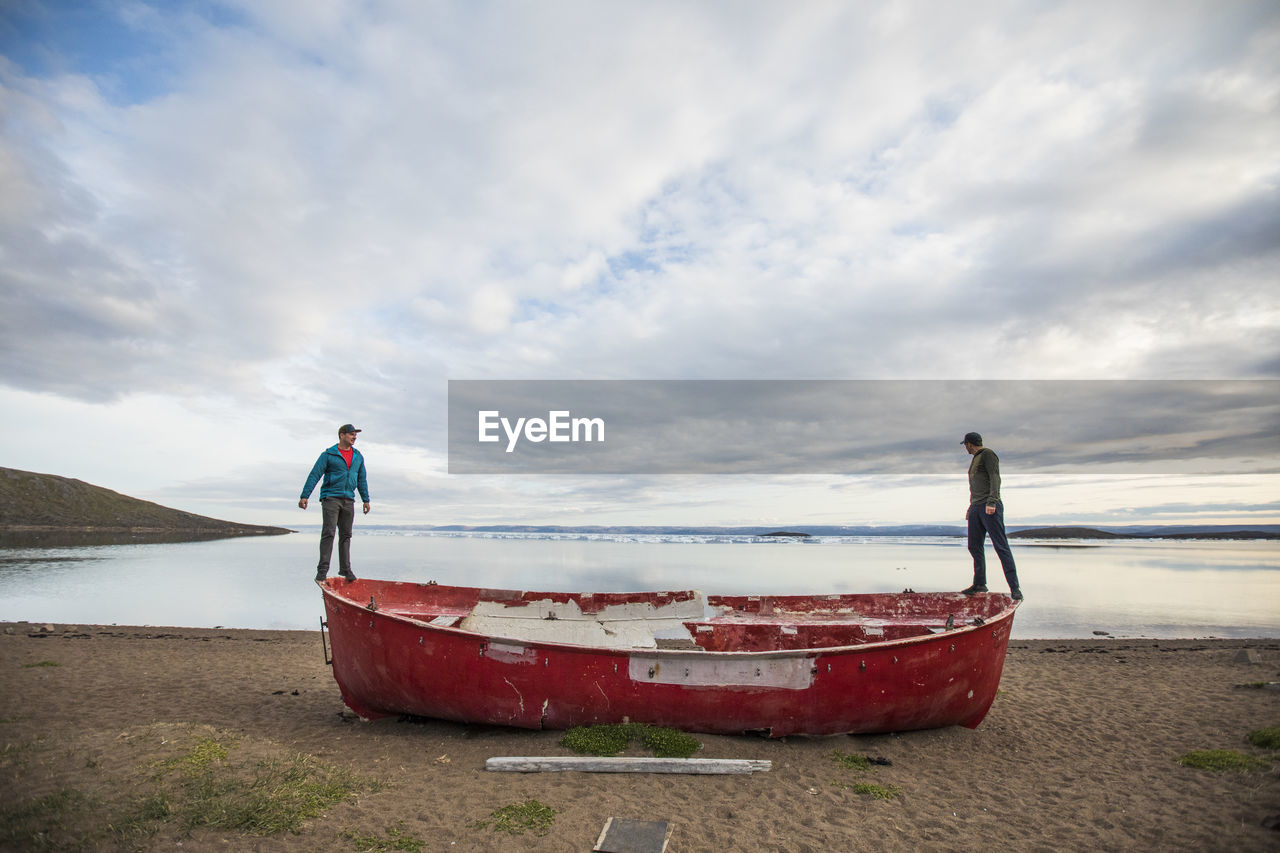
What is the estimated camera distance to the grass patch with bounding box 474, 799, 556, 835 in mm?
5098

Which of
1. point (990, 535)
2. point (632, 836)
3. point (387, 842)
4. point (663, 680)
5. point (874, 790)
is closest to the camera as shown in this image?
point (387, 842)

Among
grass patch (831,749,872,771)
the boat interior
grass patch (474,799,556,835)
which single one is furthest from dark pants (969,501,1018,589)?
grass patch (474,799,556,835)

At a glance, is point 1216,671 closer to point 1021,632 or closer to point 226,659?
point 1021,632

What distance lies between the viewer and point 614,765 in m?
6.33

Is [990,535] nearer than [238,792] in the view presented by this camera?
No

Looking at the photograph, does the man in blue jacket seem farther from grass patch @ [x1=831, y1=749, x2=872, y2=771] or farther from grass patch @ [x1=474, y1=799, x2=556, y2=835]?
grass patch @ [x1=831, y1=749, x2=872, y2=771]

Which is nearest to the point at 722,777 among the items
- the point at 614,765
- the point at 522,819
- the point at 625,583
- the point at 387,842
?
the point at 614,765

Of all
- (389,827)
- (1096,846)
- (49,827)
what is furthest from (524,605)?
(1096,846)

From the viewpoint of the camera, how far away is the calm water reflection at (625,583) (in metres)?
18.4

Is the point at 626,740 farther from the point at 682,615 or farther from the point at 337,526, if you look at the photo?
the point at 337,526

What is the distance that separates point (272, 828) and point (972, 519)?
8.96m

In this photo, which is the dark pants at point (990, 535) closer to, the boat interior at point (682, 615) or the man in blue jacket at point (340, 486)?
the boat interior at point (682, 615)

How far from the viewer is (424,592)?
33.7ft

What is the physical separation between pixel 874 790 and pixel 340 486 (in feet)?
24.4
